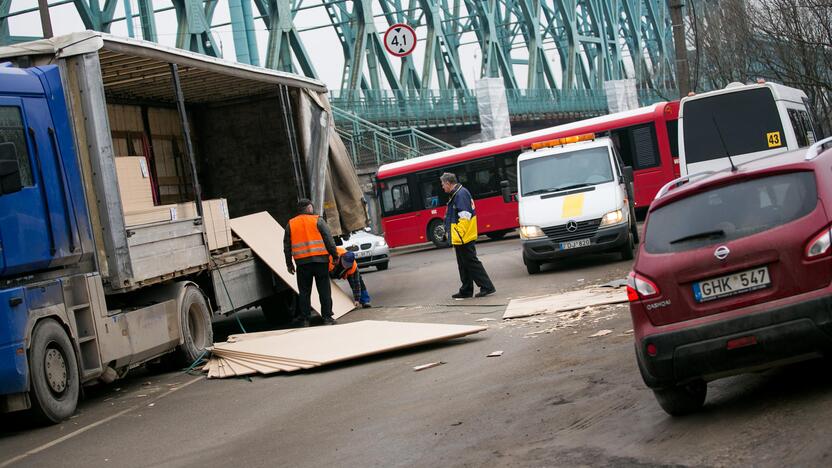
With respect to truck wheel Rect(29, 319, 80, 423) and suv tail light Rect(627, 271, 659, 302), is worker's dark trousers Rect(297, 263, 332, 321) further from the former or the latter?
suv tail light Rect(627, 271, 659, 302)

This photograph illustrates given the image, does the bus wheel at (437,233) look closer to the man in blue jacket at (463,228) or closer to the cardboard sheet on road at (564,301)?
the man in blue jacket at (463,228)

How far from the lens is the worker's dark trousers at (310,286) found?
15148 mm

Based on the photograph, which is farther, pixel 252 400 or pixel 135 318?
pixel 135 318

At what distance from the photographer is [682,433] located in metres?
6.27

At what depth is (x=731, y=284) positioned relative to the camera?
636 centimetres

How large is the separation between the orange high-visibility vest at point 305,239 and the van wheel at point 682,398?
879 centimetres

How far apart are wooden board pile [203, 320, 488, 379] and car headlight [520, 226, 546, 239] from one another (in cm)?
618

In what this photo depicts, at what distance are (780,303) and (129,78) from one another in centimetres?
1044

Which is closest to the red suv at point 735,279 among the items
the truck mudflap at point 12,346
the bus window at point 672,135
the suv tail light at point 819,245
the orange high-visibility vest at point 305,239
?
the suv tail light at point 819,245

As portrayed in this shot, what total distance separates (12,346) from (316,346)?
3.54 m

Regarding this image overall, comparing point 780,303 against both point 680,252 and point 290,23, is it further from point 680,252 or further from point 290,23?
point 290,23

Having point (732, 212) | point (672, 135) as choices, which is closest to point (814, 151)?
point (732, 212)

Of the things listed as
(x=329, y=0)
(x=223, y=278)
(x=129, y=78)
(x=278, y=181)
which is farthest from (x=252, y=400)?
(x=329, y=0)

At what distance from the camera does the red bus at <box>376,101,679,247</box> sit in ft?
97.9
